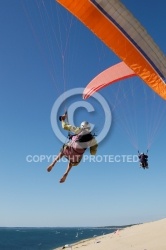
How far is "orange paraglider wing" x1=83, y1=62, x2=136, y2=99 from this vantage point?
14108 millimetres

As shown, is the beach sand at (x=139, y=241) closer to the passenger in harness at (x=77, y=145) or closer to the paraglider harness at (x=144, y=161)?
the paraglider harness at (x=144, y=161)

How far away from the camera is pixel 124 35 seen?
1119 cm

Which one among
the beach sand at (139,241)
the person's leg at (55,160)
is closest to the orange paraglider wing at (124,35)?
the person's leg at (55,160)

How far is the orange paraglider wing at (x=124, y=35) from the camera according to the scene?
10.5m

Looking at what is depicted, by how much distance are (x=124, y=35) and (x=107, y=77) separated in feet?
11.6

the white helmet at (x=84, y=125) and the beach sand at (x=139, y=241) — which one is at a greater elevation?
the white helmet at (x=84, y=125)

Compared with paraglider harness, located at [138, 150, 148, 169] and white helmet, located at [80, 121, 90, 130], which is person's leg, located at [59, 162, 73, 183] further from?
paraglider harness, located at [138, 150, 148, 169]

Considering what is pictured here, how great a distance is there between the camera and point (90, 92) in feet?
45.7

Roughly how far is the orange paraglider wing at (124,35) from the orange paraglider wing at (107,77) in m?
2.72

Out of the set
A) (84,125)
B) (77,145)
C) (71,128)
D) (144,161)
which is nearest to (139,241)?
(144,161)

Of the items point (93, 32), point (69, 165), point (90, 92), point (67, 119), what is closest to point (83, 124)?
point (67, 119)

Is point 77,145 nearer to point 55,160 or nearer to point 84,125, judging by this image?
point 84,125

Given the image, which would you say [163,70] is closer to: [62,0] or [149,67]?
[149,67]

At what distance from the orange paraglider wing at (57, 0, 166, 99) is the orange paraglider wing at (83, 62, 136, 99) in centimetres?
272
